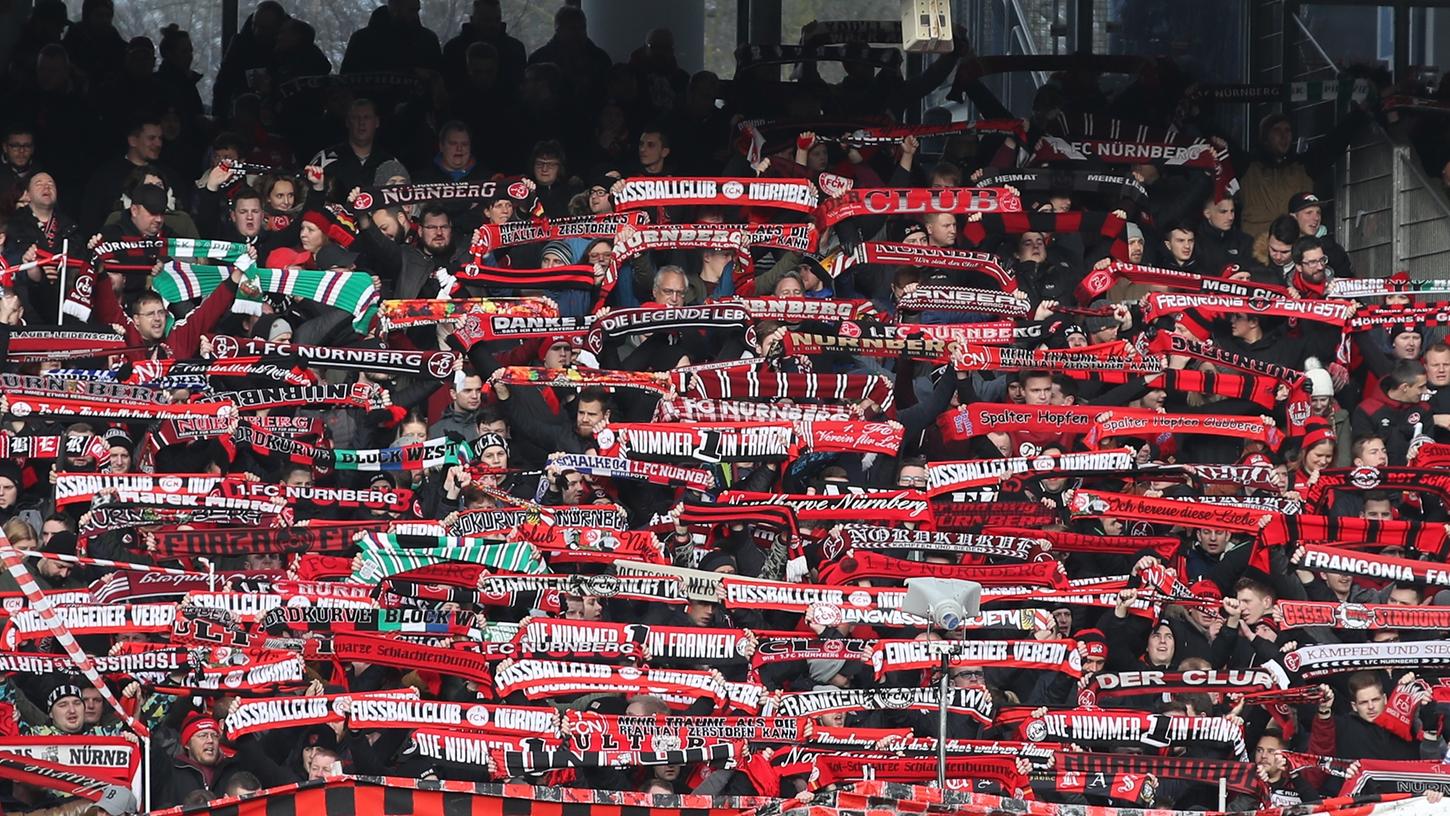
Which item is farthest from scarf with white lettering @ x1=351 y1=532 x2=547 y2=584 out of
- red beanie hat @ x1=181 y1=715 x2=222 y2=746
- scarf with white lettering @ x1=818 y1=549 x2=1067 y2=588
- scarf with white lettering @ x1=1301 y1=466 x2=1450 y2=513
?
scarf with white lettering @ x1=1301 y1=466 x2=1450 y2=513

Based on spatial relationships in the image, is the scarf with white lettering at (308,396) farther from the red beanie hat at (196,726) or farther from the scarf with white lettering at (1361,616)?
the scarf with white lettering at (1361,616)

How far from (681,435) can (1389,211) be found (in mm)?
5693

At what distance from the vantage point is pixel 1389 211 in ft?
50.9

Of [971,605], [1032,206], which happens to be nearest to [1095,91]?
[1032,206]

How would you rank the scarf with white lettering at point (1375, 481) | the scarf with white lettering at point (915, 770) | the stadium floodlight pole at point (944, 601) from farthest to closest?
the scarf with white lettering at point (1375, 481) < the scarf with white lettering at point (915, 770) < the stadium floodlight pole at point (944, 601)

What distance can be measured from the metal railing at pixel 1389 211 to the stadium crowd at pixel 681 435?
34 centimetres

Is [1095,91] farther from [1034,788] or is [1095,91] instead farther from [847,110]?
[1034,788]

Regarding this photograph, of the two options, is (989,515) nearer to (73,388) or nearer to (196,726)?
(196,726)

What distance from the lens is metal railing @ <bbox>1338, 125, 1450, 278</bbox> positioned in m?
15.3

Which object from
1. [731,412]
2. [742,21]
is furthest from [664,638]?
[742,21]

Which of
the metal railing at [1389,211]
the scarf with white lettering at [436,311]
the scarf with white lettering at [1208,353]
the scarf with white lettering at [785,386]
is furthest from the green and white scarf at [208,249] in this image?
the metal railing at [1389,211]

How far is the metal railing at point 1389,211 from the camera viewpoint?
50.3 ft

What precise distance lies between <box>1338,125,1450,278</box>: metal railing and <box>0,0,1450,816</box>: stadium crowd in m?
0.34

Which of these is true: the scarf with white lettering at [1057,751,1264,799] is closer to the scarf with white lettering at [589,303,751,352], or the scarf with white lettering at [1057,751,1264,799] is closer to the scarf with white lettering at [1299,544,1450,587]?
the scarf with white lettering at [1299,544,1450,587]
